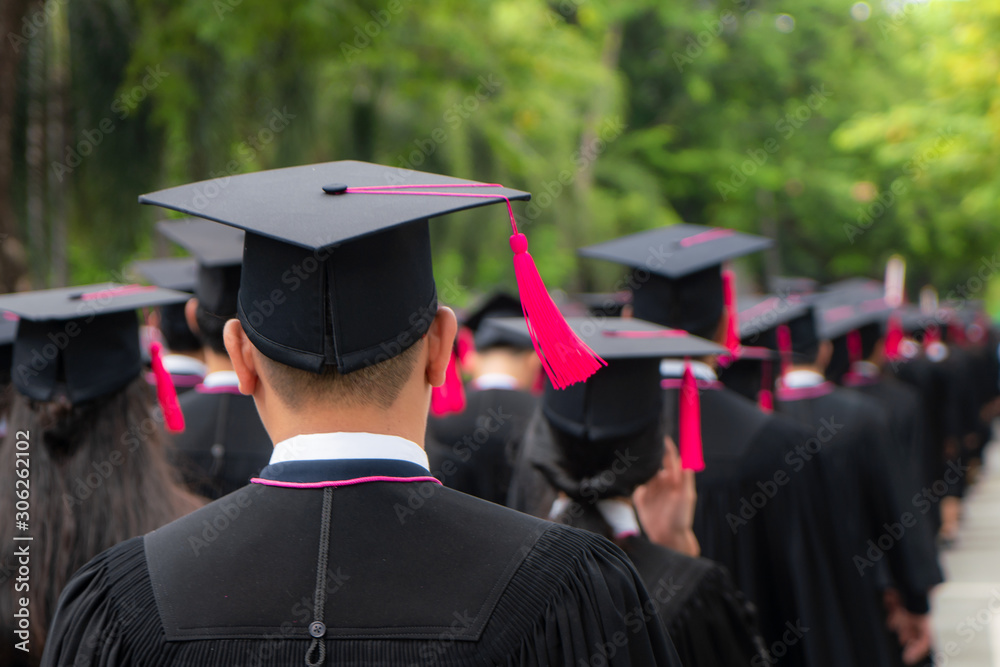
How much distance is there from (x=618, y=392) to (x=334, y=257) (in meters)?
1.07

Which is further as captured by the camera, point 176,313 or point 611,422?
point 176,313

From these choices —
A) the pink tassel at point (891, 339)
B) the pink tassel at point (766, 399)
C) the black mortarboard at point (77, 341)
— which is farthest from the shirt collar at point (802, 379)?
the black mortarboard at point (77, 341)

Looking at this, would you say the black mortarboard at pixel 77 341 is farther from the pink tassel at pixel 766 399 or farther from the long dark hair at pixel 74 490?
the pink tassel at pixel 766 399

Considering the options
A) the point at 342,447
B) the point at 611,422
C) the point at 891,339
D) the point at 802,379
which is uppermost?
the point at 342,447

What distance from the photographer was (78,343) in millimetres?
2449

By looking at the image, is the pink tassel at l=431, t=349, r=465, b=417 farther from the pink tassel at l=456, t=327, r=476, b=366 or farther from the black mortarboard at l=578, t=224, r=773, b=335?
the pink tassel at l=456, t=327, r=476, b=366

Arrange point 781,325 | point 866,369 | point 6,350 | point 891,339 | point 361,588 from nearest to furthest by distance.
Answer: point 361,588
point 6,350
point 781,325
point 866,369
point 891,339

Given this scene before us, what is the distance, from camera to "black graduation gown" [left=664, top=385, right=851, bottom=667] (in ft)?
10.1

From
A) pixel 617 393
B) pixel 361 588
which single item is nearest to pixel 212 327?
pixel 617 393

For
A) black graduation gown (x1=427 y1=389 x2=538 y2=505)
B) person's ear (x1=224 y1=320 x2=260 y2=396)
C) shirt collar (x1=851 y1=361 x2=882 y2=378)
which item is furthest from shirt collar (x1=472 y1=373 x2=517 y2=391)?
person's ear (x1=224 y1=320 x2=260 y2=396)

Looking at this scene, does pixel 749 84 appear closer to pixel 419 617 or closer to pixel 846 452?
pixel 846 452

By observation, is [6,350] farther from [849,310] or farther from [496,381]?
[849,310]

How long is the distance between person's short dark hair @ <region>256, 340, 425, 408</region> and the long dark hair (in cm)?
104

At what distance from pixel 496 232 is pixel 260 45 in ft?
15.5
